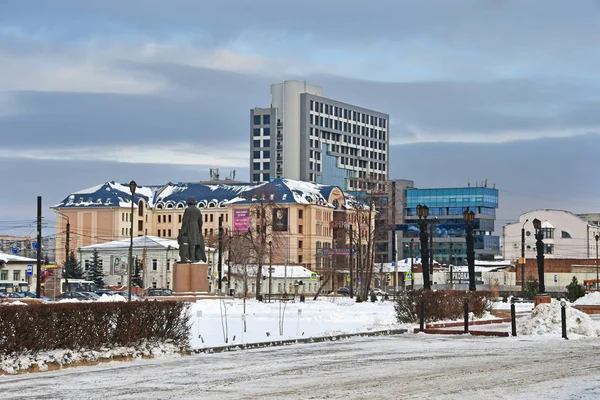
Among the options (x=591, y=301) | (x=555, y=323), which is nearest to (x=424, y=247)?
(x=591, y=301)

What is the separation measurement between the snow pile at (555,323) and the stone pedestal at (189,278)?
74.7ft

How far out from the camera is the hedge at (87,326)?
19062mm

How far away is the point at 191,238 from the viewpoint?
163 ft

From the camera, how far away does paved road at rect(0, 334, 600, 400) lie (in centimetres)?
1592

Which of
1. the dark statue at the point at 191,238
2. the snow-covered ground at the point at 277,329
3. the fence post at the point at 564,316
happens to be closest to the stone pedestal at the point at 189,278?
the dark statue at the point at 191,238

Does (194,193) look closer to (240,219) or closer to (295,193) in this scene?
(240,219)

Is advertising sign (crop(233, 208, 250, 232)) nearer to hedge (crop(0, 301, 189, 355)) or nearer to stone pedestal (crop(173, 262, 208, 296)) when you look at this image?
stone pedestal (crop(173, 262, 208, 296))

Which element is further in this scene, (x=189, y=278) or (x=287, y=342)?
(x=189, y=278)

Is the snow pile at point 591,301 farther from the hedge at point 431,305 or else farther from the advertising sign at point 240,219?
the advertising sign at point 240,219

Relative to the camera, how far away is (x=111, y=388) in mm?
16797

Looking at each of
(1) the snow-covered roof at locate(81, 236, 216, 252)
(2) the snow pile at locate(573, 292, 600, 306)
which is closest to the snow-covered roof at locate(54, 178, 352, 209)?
(1) the snow-covered roof at locate(81, 236, 216, 252)

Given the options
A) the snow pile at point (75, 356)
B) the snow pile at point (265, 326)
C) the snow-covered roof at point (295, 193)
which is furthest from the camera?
the snow-covered roof at point (295, 193)

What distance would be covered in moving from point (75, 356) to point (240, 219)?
132839 mm

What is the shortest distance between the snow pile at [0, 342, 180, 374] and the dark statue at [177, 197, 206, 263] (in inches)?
1041
